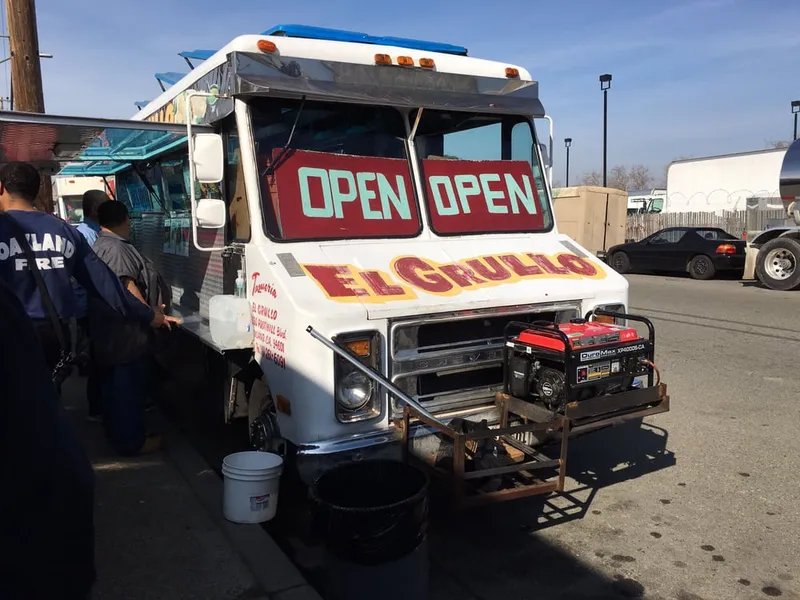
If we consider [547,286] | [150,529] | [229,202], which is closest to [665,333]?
[547,286]

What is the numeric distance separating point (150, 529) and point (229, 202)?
2.06 metres

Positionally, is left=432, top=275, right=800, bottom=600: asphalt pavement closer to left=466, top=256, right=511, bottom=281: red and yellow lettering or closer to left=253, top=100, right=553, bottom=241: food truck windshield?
left=466, top=256, right=511, bottom=281: red and yellow lettering

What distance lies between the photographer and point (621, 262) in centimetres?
2050

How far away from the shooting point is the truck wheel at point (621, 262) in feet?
66.2

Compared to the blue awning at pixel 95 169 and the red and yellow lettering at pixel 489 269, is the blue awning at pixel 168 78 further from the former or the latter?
the red and yellow lettering at pixel 489 269

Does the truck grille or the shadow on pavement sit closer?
the shadow on pavement

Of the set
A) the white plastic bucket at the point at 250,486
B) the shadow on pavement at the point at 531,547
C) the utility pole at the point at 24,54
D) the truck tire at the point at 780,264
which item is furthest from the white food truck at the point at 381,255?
the truck tire at the point at 780,264

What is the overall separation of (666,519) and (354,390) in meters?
2.08

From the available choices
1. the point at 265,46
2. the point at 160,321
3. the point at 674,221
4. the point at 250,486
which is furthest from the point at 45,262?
the point at 674,221

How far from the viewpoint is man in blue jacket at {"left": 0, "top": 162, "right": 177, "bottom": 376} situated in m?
3.59

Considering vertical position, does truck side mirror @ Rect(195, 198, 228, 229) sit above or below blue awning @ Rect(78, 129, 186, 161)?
below

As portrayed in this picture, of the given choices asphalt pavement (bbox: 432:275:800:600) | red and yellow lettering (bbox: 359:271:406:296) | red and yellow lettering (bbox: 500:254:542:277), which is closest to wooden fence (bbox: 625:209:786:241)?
asphalt pavement (bbox: 432:275:800:600)

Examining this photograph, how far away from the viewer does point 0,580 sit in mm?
1301

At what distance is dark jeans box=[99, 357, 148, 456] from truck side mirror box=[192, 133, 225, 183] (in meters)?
1.49
